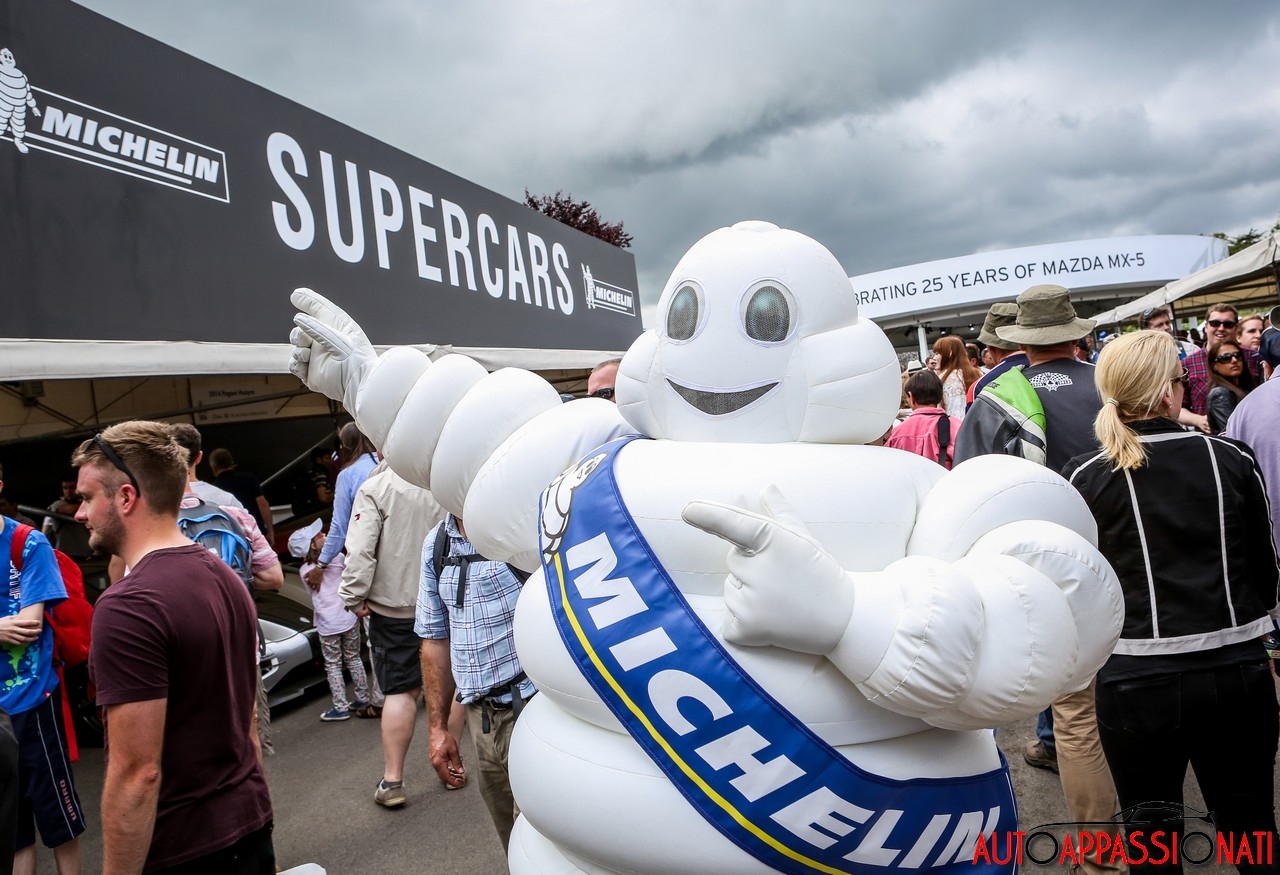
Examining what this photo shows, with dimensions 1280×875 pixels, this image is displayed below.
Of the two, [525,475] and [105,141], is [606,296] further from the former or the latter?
[525,475]

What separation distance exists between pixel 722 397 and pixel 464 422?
703 mm

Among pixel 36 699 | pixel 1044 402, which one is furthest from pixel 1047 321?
pixel 36 699

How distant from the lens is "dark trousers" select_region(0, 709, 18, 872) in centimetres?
195

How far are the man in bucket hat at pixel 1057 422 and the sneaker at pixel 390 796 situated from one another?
9.64 feet

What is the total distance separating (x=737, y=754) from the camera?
1377 mm

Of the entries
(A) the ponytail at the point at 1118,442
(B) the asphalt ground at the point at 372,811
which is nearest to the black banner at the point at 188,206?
(B) the asphalt ground at the point at 372,811

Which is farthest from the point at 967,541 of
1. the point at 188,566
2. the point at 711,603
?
the point at 188,566

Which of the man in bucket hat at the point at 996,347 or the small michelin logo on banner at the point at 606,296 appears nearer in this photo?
the man in bucket hat at the point at 996,347

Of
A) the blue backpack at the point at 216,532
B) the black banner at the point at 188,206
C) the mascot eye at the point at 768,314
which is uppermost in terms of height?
the black banner at the point at 188,206

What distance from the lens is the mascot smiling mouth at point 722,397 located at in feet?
5.26

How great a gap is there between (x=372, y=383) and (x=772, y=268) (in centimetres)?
111

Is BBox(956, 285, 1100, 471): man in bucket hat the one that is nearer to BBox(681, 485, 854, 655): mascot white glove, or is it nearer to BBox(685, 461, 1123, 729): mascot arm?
BBox(685, 461, 1123, 729): mascot arm

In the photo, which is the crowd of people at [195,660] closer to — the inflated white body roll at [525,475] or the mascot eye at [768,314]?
the inflated white body roll at [525,475]

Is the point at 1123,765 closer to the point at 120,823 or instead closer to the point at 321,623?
the point at 120,823
